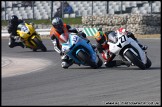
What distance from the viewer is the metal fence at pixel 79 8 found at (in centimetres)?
3767

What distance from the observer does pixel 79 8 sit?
131ft

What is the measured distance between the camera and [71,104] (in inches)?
409

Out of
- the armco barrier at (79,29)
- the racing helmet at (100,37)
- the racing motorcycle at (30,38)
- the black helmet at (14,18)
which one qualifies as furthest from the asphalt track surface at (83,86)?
the armco barrier at (79,29)

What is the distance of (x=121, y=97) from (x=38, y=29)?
2647cm

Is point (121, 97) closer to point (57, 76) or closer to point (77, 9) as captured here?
point (57, 76)

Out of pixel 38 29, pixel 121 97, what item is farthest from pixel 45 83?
pixel 38 29

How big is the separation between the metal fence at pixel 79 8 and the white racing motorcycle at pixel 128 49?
761 inches

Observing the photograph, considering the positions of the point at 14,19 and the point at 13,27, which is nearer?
the point at 14,19

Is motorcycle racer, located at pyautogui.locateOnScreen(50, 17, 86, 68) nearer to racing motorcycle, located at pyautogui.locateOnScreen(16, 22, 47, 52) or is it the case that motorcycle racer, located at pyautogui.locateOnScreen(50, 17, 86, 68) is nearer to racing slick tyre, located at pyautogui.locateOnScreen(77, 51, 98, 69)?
racing slick tyre, located at pyautogui.locateOnScreen(77, 51, 98, 69)

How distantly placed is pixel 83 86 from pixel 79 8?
2722 cm

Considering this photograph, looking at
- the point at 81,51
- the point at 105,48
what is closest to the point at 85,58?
the point at 81,51

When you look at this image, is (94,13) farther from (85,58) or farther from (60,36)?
(85,58)

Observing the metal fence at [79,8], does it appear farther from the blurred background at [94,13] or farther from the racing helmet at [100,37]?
the racing helmet at [100,37]

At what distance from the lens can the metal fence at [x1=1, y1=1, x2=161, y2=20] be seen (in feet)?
124
